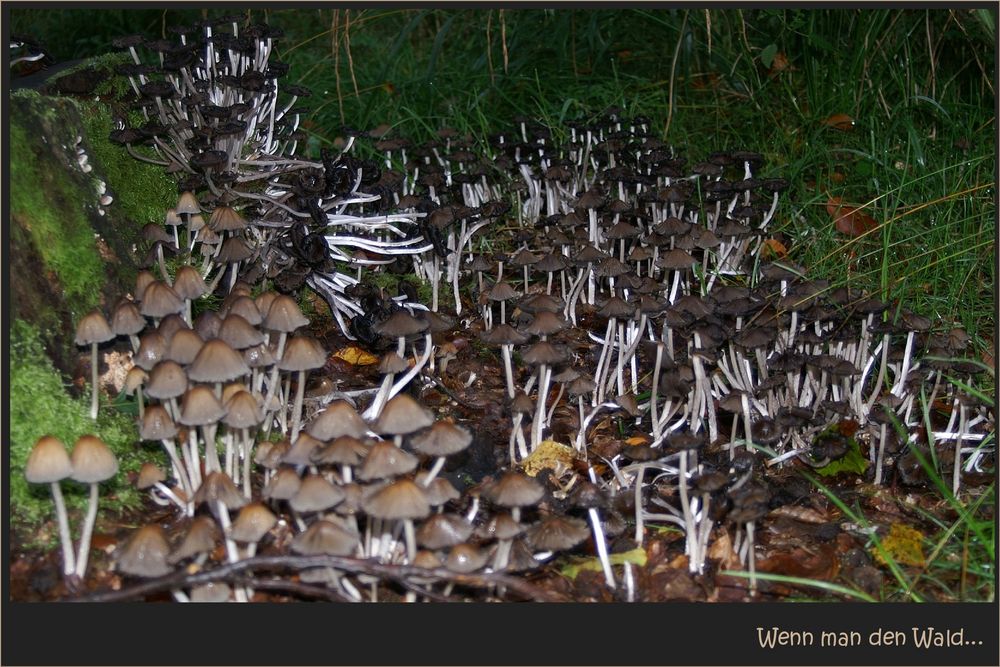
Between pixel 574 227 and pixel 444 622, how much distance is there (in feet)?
10.2

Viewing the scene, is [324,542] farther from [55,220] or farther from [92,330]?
[55,220]

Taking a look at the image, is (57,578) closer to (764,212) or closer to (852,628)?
(852,628)

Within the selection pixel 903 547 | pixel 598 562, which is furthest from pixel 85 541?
pixel 903 547

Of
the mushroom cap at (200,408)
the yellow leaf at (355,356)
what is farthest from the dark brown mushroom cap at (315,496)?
the yellow leaf at (355,356)

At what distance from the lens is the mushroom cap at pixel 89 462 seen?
315 cm

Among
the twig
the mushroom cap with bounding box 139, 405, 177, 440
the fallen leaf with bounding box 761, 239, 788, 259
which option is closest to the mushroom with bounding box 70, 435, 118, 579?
the mushroom cap with bounding box 139, 405, 177, 440

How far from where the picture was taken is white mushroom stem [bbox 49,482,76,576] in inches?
125

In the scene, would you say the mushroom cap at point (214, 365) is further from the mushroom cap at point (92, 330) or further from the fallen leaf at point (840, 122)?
the fallen leaf at point (840, 122)

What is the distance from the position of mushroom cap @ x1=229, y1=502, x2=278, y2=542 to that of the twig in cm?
9

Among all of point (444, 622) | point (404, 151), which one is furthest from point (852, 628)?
point (404, 151)

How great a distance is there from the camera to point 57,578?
330 centimetres

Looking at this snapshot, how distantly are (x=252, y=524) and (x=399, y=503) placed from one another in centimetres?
51

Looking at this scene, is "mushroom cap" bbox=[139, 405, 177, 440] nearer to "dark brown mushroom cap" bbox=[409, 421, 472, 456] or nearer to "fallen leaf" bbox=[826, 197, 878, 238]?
"dark brown mushroom cap" bbox=[409, 421, 472, 456]

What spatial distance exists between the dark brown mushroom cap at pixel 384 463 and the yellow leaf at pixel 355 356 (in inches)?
78.3
